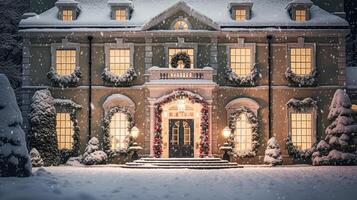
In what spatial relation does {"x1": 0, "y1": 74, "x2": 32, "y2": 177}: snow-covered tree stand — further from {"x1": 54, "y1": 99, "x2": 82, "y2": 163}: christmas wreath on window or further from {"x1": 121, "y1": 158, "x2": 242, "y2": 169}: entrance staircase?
{"x1": 54, "y1": 99, "x2": 82, "y2": 163}: christmas wreath on window

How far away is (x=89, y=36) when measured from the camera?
30688 millimetres

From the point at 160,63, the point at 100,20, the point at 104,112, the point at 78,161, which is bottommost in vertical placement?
the point at 78,161

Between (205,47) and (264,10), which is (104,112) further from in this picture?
(264,10)

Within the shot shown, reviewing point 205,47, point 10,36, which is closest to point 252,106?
point 205,47

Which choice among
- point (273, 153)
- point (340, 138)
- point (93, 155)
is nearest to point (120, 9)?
point (93, 155)

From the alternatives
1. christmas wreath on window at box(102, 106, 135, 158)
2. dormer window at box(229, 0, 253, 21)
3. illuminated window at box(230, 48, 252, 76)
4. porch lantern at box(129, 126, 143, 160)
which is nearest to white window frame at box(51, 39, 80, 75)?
christmas wreath on window at box(102, 106, 135, 158)

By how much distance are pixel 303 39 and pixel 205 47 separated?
5.09 meters

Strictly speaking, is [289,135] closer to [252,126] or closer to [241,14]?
[252,126]

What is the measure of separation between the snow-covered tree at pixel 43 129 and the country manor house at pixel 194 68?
0.99m

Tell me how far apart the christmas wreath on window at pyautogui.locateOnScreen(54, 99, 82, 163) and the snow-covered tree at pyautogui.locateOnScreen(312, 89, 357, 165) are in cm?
1190

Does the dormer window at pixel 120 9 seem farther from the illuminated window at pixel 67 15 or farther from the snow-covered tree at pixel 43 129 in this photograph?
the snow-covered tree at pixel 43 129

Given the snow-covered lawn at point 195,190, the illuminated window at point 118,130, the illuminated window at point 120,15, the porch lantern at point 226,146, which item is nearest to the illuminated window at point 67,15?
the illuminated window at point 120,15

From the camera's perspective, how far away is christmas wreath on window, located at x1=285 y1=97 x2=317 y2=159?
29922 mm

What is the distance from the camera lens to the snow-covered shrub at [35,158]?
28078 mm
